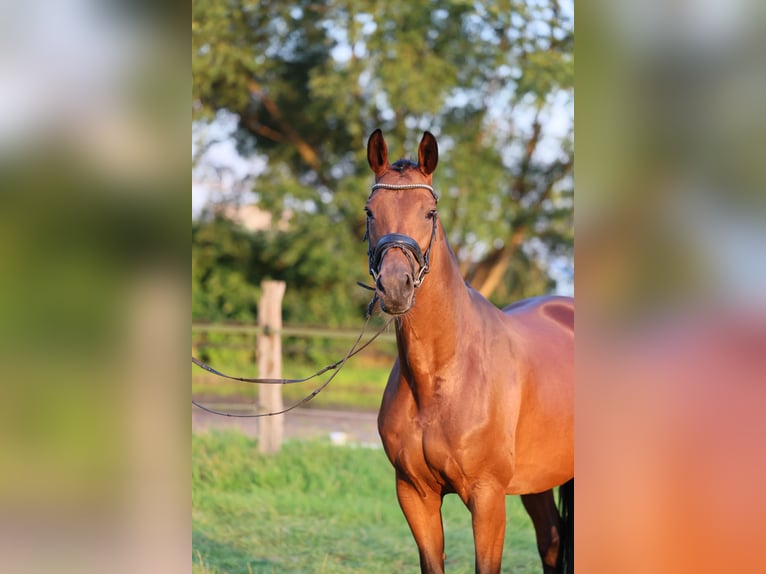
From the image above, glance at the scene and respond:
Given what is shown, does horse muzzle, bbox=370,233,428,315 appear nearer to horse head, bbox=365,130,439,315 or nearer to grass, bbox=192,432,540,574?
horse head, bbox=365,130,439,315

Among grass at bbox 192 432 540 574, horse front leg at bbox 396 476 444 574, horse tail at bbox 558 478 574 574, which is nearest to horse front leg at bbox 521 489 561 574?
horse tail at bbox 558 478 574 574

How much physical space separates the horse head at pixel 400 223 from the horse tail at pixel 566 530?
1.97 m

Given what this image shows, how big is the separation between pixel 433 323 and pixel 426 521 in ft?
2.79

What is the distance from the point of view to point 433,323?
11.2 feet

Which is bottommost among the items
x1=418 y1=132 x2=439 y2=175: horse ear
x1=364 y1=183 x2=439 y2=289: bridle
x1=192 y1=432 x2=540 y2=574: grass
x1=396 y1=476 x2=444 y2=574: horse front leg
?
x1=192 y1=432 x2=540 y2=574: grass

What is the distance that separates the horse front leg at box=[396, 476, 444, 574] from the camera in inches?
139

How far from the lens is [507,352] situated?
373cm

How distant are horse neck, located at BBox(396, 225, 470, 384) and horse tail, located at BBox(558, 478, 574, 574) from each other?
151 centimetres

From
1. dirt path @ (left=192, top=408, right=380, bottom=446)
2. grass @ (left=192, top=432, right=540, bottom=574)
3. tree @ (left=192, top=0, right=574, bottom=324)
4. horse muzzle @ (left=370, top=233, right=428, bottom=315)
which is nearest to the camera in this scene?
horse muzzle @ (left=370, top=233, right=428, bottom=315)

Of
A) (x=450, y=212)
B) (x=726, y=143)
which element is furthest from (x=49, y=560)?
(x=450, y=212)

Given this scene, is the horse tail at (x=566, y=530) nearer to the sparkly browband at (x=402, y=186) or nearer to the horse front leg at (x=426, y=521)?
the horse front leg at (x=426, y=521)

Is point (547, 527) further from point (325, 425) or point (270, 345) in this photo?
point (325, 425)

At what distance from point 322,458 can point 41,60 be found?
20.5 feet

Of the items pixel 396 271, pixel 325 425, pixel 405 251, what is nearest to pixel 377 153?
pixel 405 251
